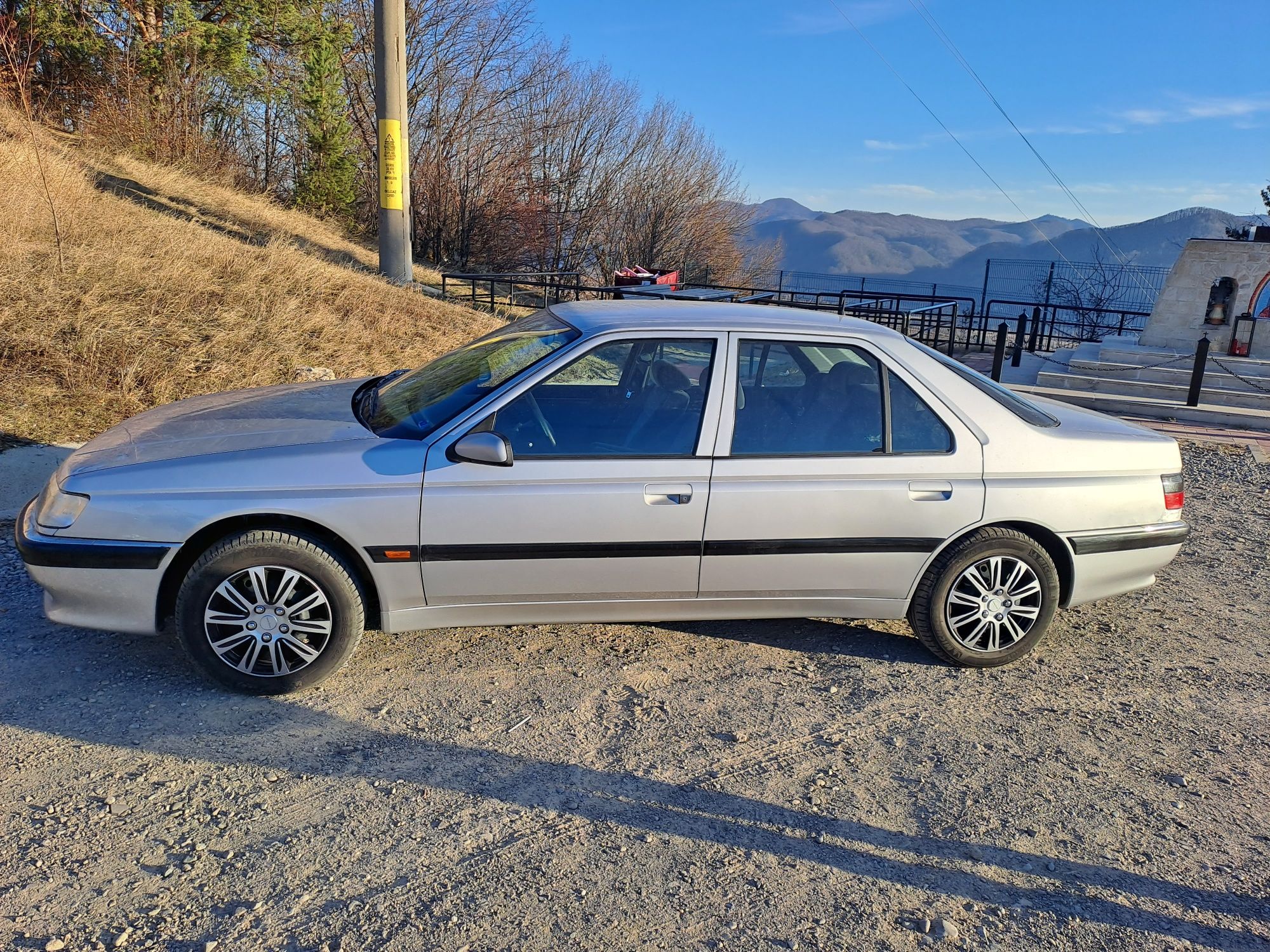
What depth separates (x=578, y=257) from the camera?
3444 centimetres

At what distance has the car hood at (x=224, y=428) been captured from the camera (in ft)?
12.9

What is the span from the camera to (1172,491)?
4.64 m

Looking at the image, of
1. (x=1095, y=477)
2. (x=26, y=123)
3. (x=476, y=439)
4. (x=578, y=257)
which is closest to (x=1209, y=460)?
(x=1095, y=477)

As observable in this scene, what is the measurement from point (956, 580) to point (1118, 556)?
843mm

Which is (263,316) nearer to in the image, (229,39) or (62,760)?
(62,760)

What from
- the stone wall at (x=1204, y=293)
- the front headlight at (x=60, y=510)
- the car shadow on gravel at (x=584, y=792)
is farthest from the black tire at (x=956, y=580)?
the stone wall at (x=1204, y=293)

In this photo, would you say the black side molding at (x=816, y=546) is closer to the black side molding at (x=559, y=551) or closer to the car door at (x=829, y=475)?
the car door at (x=829, y=475)

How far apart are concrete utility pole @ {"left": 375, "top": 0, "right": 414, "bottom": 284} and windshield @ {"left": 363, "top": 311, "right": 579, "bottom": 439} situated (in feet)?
40.1

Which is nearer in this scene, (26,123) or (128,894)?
(128,894)

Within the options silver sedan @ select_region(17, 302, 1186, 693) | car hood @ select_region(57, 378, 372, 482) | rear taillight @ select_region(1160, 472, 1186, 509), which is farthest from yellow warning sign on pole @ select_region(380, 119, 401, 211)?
rear taillight @ select_region(1160, 472, 1186, 509)

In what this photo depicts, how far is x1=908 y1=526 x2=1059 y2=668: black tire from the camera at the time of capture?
434cm

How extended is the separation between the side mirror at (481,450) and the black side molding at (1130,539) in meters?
2.59

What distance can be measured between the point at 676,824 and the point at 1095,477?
8.58ft

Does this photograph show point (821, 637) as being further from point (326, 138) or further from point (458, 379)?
point (326, 138)
